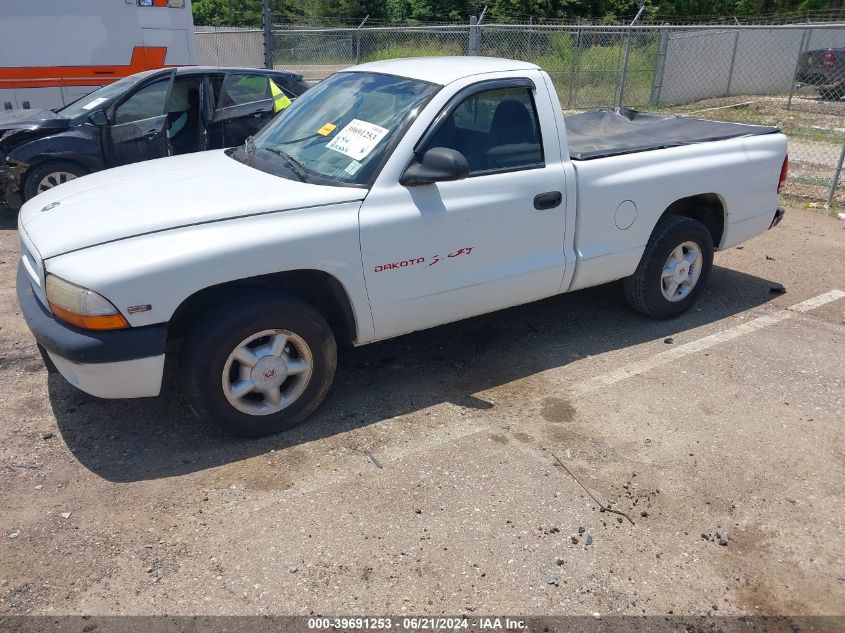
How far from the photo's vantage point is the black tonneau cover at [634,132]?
16.5 feet

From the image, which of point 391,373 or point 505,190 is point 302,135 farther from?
point 391,373

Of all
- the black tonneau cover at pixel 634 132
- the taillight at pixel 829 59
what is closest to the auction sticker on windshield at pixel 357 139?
the black tonneau cover at pixel 634 132

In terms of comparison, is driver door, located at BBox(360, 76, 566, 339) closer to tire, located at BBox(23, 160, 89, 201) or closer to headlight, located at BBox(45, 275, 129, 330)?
headlight, located at BBox(45, 275, 129, 330)

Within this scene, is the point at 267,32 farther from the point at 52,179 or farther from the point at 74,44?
the point at 52,179

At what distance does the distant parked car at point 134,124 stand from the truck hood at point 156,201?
3658mm

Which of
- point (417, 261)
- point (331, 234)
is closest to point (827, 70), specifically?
point (417, 261)

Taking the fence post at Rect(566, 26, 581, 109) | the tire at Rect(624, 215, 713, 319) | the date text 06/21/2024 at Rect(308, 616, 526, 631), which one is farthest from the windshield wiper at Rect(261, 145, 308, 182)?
the fence post at Rect(566, 26, 581, 109)

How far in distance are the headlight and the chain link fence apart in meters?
9.78

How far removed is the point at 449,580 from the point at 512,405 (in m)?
1.49

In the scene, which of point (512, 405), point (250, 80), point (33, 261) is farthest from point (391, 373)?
point (250, 80)

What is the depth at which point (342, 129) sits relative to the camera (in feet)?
13.8

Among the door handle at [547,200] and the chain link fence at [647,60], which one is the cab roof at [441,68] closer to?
the door handle at [547,200]

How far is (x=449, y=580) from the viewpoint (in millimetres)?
2906

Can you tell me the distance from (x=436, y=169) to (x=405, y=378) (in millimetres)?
1401
